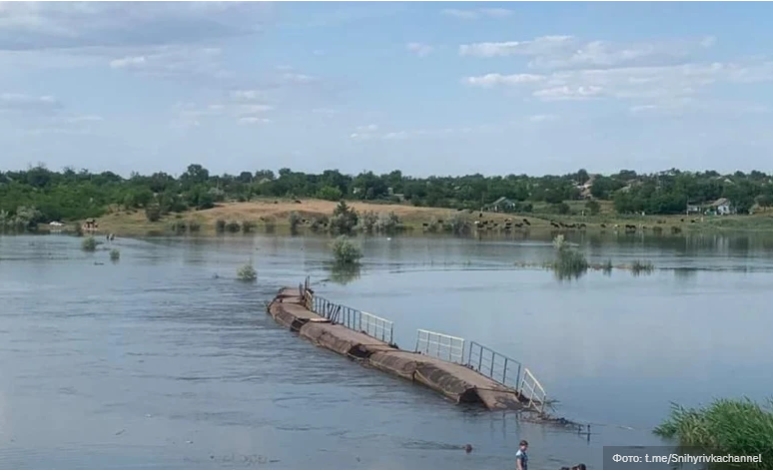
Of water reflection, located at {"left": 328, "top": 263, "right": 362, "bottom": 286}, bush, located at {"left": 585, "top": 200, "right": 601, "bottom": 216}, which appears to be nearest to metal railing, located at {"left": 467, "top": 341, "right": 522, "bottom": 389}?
water reflection, located at {"left": 328, "top": 263, "right": 362, "bottom": 286}

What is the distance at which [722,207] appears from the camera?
630 ft

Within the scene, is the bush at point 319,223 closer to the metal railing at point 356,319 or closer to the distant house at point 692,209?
the distant house at point 692,209

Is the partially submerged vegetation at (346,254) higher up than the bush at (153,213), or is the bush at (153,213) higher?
the bush at (153,213)

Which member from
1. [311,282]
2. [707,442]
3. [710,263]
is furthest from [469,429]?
[710,263]

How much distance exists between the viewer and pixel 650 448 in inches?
1203

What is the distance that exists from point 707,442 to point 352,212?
127677 mm

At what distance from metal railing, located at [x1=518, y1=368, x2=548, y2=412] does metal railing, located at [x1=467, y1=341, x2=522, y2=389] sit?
0.28 m

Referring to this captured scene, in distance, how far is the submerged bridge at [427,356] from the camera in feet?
118

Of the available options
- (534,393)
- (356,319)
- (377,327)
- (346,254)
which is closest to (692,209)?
(346,254)

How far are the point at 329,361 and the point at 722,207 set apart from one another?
156911 millimetres

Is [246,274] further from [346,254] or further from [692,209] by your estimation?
[692,209]

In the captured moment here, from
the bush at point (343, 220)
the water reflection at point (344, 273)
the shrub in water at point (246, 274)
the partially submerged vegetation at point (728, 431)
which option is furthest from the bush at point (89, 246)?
the partially submerged vegetation at point (728, 431)

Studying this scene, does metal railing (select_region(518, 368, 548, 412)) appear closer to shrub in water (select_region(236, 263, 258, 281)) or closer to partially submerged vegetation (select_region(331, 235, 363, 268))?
shrub in water (select_region(236, 263, 258, 281))

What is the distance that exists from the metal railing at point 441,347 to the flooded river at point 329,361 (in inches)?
28.1
